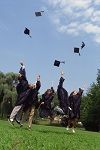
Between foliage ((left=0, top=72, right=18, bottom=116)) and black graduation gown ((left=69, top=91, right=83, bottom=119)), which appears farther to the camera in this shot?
foliage ((left=0, top=72, right=18, bottom=116))

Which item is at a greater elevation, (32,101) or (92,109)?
(92,109)

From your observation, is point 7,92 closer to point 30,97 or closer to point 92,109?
point 92,109

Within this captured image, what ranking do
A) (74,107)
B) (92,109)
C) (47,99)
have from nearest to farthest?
(74,107) → (47,99) → (92,109)

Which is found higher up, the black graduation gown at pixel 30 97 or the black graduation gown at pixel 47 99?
the black graduation gown at pixel 47 99

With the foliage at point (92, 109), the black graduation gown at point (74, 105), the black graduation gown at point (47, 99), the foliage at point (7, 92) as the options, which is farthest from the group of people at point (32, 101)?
the foliage at point (92, 109)

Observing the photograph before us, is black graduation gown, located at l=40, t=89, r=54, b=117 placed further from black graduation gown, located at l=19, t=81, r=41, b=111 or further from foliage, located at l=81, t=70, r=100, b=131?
foliage, located at l=81, t=70, r=100, b=131

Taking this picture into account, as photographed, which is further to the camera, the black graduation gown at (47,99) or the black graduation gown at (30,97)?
the black graduation gown at (47,99)

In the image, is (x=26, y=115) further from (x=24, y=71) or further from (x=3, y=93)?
(x=3, y=93)

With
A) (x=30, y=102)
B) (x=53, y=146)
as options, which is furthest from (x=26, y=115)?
(x=53, y=146)

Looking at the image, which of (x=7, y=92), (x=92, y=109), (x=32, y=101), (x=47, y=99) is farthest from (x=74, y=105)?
(x=92, y=109)

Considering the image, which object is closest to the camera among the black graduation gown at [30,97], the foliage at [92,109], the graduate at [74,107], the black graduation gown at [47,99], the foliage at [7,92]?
the black graduation gown at [30,97]

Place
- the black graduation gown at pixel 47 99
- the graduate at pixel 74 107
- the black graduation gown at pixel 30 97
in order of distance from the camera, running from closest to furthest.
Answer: the black graduation gown at pixel 30 97, the graduate at pixel 74 107, the black graduation gown at pixel 47 99

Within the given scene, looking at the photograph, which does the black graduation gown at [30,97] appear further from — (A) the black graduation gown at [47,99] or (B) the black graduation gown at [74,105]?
(A) the black graduation gown at [47,99]

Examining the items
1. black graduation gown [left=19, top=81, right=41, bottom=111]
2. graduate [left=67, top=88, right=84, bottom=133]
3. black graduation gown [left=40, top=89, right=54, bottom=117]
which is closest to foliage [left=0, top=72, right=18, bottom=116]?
black graduation gown [left=40, top=89, right=54, bottom=117]
